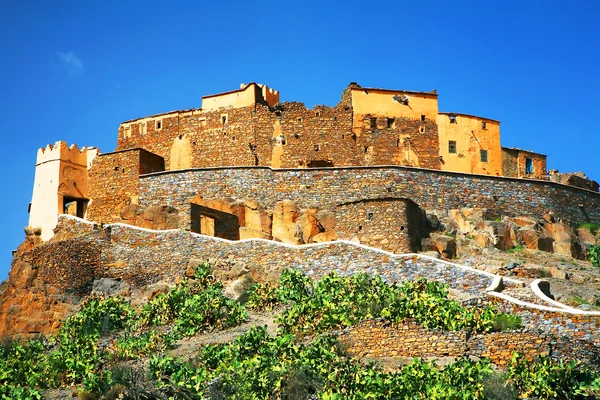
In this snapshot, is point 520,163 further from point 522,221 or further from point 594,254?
point 594,254

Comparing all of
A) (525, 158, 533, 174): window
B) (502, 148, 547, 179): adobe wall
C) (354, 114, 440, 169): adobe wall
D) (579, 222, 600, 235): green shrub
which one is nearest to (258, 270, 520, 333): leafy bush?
(354, 114, 440, 169): adobe wall

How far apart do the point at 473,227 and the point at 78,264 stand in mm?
13136

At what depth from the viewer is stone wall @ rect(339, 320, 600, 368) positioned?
2075cm

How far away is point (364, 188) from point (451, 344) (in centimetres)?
1361

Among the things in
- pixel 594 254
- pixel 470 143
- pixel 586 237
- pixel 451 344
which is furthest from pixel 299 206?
pixel 451 344

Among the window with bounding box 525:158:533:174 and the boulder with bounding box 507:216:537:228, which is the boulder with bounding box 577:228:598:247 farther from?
the window with bounding box 525:158:533:174

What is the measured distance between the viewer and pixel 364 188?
35.1m

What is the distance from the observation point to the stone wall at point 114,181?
3697cm

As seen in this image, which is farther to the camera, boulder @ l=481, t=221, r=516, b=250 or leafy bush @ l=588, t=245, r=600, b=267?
leafy bush @ l=588, t=245, r=600, b=267

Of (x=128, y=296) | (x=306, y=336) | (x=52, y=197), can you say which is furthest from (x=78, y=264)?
(x=306, y=336)

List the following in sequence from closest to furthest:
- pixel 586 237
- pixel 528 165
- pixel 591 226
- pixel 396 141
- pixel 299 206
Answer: pixel 299 206
pixel 586 237
pixel 591 226
pixel 396 141
pixel 528 165

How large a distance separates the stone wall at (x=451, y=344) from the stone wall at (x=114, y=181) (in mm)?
16108

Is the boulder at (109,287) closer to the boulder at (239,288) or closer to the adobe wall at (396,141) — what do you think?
the boulder at (239,288)

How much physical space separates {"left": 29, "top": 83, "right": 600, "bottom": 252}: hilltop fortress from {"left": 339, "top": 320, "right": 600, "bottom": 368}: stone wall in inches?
315
